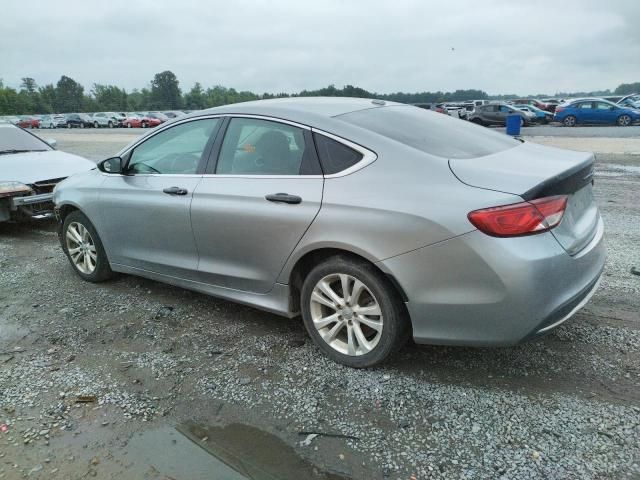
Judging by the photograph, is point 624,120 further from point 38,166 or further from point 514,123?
point 38,166

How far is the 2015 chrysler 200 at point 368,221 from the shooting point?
2.68 metres

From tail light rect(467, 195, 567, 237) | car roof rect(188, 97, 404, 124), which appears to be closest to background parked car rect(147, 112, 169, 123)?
car roof rect(188, 97, 404, 124)

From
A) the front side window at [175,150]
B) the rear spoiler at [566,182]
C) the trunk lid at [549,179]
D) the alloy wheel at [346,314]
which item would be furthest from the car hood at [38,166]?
the rear spoiler at [566,182]

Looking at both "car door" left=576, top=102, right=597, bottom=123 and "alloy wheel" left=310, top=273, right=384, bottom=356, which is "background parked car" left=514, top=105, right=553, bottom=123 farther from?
"alloy wheel" left=310, top=273, right=384, bottom=356

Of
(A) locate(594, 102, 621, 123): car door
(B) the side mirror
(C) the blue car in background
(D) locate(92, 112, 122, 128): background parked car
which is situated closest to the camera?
(B) the side mirror

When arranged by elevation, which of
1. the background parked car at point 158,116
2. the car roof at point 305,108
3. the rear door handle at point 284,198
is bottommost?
the background parked car at point 158,116

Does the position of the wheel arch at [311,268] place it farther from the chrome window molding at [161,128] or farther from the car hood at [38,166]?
the car hood at [38,166]

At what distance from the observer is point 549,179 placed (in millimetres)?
2779

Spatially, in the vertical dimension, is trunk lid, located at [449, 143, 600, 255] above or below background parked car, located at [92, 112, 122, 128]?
above

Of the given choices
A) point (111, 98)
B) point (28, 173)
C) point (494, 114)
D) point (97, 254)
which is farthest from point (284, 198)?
point (111, 98)

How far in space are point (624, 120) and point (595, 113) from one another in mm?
1437

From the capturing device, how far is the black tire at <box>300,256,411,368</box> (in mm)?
2973

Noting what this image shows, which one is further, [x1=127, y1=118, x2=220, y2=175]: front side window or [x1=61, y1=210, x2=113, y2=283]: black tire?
[x1=61, y1=210, x2=113, y2=283]: black tire

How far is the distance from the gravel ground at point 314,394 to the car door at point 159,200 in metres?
0.48
